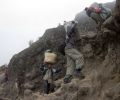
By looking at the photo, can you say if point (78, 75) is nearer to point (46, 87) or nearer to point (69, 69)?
point (69, 69)

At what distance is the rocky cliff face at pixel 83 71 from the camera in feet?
21.4

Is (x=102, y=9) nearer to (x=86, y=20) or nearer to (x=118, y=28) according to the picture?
(x=118, y=28)

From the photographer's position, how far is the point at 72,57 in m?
7.62

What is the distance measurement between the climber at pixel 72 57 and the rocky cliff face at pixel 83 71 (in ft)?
1.08

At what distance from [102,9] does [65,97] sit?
3.62 m

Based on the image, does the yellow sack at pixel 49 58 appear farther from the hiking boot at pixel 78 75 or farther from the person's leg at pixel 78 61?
the hiking boot at pixel 78 75

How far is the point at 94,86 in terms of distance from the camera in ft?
21.8

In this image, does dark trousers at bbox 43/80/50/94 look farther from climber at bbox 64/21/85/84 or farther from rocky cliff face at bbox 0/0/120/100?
climber at bbox 64/21/85/84

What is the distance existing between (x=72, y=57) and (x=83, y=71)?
99cm

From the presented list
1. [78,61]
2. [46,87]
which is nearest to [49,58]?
[46,87]

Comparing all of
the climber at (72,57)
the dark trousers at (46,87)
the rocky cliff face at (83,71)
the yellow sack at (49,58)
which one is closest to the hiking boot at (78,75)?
the climber at (72,57)

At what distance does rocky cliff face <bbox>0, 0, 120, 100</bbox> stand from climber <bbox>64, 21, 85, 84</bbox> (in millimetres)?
330

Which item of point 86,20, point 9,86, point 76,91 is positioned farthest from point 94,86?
point 86,20

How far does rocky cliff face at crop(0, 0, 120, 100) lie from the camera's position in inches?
256
